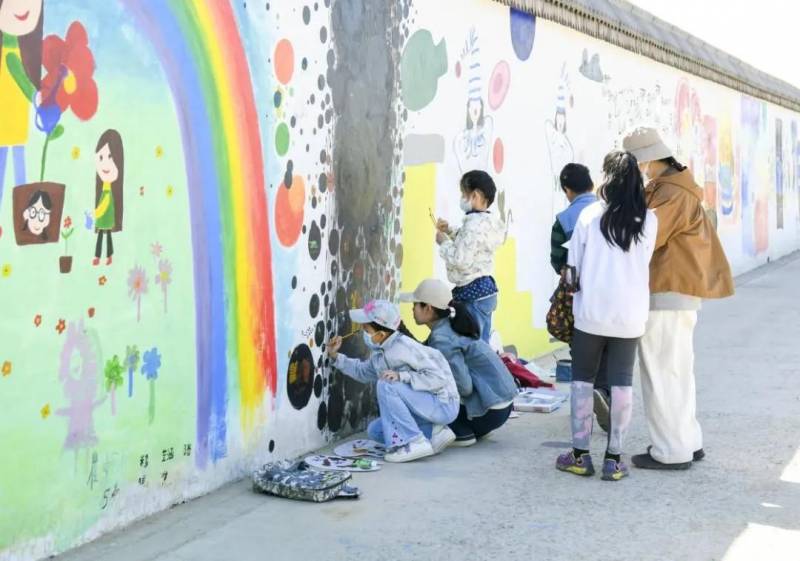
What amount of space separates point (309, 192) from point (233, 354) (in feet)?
3.66

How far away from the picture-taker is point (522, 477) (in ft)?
19.3

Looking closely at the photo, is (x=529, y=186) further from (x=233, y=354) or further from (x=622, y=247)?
(x=233, y=354)

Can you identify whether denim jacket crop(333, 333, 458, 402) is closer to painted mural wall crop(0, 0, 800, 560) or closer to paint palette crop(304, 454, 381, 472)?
painted mural wall crop(0, 0, 800, 560)

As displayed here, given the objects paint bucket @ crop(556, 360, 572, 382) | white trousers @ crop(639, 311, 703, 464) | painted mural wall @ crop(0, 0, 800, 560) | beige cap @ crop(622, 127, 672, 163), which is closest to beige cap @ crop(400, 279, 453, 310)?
Answer: painted mural wall @ crop(0, 0, 800, 560)

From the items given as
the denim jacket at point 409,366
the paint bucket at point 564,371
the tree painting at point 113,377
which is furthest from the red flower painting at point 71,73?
the paint bucket at point 564,371

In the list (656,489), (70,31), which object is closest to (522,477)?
(656,489)

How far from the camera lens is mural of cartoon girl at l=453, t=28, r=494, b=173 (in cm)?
836

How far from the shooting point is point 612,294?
5.70 m

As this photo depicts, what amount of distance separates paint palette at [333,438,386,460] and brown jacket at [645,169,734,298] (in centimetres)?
169

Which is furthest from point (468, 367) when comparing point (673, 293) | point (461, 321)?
point (673, 293)

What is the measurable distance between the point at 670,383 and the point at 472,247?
157 centimetres

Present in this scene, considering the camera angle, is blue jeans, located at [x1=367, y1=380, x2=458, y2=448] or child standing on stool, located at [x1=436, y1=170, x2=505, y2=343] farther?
child standing on stool, located at [x1=436, y1=170, x2=505, y2=343]

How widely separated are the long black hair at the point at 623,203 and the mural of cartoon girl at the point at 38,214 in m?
2.70

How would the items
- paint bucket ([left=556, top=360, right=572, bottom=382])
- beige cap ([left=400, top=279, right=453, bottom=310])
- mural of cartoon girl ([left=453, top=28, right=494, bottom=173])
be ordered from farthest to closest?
paint bucket ([left=556, top=360, right=572, bottom=382]) → mural of cartoon girl ([left=453, top=28, right=494, bottom=173]) → beige cap ([left=400, top=279, right=453, bottom=310])
